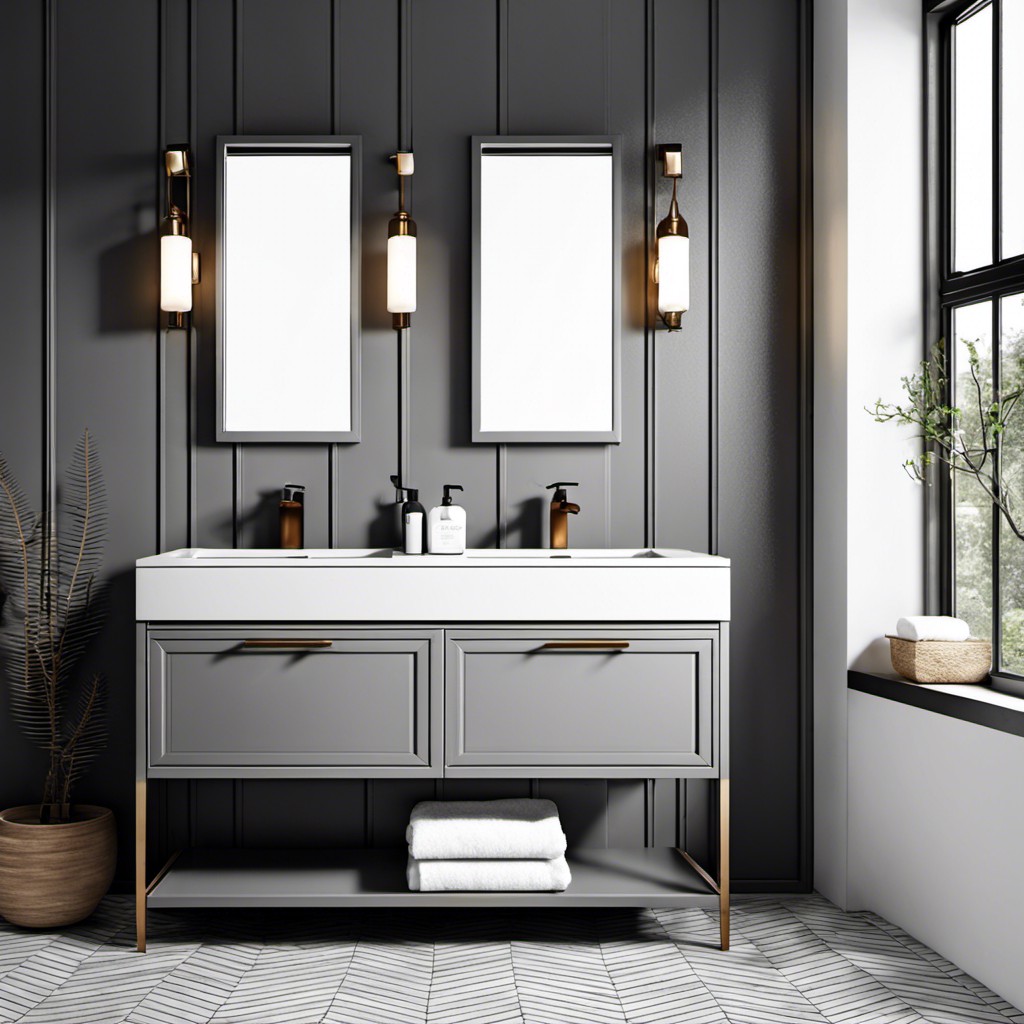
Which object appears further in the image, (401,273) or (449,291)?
(449,291)

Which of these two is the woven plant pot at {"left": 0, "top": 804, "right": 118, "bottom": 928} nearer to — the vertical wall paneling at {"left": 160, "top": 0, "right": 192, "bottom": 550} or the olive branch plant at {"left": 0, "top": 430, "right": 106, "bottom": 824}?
the olive branch plant at {"left": 0, "top": 430, "right": 106, "bottom": 824}

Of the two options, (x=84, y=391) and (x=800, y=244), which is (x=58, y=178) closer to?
(x=84, y=391)

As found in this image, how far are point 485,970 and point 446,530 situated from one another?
1.07 metres

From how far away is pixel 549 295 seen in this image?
278cm

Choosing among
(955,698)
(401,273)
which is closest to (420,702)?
(401,273)

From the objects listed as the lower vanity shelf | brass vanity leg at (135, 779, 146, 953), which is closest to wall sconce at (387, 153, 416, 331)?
brass vanity leg at (135, 779, 146, 953)

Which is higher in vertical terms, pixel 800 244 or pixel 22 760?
pixel 800 244

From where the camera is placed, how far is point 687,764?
93.2 inches

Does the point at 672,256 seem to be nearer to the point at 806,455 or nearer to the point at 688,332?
the point at 688,332

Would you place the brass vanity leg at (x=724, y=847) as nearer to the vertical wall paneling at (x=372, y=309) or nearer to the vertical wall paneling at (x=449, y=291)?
the vertical wall paneling at (x=449, y=291)

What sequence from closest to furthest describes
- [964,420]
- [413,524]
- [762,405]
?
[964,420]
[413,524]
[762,405]

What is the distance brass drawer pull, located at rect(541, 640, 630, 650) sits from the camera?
235 cm

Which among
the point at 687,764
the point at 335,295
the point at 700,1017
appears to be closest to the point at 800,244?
the point at 335,295

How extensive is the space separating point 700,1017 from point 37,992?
4.79 feet
